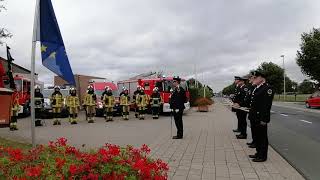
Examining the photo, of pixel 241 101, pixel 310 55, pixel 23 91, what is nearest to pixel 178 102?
pixel 241 101

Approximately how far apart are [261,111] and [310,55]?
4859cm

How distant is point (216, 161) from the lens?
9.87 metres

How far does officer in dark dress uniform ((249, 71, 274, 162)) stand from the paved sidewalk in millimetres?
291

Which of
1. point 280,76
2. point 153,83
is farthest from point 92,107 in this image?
point 280,76

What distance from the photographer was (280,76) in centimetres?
10088

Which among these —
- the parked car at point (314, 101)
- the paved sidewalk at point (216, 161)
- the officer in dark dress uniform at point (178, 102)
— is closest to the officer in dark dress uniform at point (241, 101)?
the paved sidewalk at point (216, 161)

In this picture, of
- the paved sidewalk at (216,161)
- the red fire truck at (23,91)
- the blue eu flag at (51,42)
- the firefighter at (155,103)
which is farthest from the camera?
the red fire truck at (23,91)

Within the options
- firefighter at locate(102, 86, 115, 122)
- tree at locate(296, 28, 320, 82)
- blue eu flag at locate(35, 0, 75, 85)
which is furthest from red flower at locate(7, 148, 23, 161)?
tree at locate(296, 28, 320, 82)

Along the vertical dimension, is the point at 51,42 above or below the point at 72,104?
above

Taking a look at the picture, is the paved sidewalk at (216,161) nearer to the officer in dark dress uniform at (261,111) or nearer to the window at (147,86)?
the officer in dark dress uniform at (261,111)

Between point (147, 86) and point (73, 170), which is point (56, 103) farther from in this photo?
point (73, 170)

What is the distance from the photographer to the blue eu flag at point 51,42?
30.4ft

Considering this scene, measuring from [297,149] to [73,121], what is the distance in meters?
13.0

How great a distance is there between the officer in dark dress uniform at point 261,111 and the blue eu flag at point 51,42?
3818 mm
